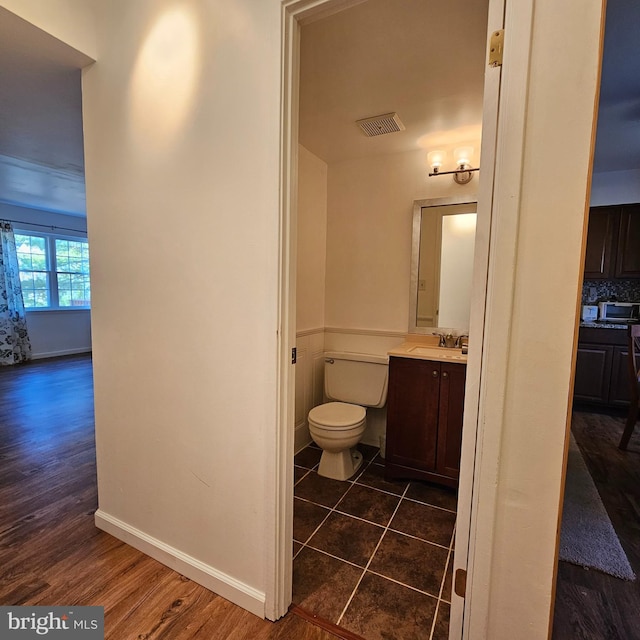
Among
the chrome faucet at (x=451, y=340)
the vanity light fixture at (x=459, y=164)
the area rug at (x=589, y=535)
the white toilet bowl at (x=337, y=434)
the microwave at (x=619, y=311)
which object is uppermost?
the vanity light fixture at (x=459, y=164)

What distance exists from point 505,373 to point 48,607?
73.1 inches

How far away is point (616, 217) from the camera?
371cm

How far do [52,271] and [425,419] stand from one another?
6.62 m

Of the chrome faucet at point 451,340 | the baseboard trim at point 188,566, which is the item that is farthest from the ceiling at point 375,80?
the baseboard trim at point 188,566

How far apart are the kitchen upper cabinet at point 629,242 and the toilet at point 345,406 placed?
304cm

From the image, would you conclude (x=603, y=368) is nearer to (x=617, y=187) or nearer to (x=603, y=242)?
(x=603, y=242)

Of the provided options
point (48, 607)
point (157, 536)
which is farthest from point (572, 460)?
point (48, 607)

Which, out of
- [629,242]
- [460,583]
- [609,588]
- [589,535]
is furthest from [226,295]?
[629,242]

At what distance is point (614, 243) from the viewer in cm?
373

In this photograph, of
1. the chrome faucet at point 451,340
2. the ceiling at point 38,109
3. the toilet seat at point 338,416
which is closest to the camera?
the ceiling at point 38,109

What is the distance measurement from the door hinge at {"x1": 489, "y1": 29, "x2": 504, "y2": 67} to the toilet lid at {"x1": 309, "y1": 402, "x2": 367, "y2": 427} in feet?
6.20

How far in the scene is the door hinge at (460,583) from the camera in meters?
1.01

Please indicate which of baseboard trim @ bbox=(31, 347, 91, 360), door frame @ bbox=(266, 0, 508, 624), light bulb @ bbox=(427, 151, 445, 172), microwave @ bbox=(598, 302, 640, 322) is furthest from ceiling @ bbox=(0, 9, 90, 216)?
microwave @ bbox=(598, 302, 640, 322)

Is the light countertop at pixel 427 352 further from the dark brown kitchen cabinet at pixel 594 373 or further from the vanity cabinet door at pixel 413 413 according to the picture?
the dark brown kitchen cabinet at pixel 594 373
